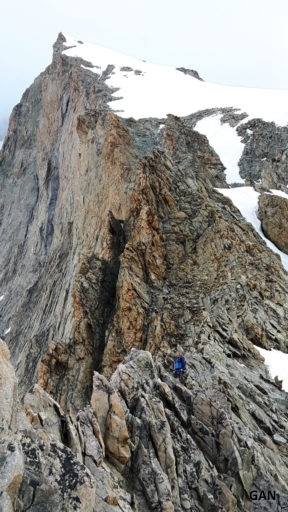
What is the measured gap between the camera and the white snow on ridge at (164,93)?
223 feet

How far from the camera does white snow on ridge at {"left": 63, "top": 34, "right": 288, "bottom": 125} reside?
68062mm

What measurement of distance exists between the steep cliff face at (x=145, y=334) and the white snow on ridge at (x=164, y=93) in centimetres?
553

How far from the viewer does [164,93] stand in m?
80.9

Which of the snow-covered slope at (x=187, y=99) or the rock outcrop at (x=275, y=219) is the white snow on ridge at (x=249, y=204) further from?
the rock outcrop at (x=275, y=219)

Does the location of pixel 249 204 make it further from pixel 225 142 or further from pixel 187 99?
pixel 187 99

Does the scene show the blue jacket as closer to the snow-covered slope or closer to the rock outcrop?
the rock outcrop

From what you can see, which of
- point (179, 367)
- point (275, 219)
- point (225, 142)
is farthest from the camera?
point (225, 142)

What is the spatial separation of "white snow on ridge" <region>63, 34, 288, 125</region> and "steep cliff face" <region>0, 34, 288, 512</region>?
5534 mm

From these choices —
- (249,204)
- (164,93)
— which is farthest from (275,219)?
(164,93)

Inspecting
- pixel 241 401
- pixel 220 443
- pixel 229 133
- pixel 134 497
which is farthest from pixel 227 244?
pixel 229 133

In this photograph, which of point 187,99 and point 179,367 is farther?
point 187,99

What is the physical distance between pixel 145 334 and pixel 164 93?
206 ft

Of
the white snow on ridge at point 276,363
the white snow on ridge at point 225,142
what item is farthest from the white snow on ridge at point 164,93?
the white snow on ridge at point 276,363

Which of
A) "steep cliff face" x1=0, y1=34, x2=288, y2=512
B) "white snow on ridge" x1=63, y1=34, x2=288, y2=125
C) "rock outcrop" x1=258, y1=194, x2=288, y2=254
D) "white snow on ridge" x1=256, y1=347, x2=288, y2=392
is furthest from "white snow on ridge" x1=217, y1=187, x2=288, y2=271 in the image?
"white snow on ridge" x1=63, y1=34, x2=288, y2=125
